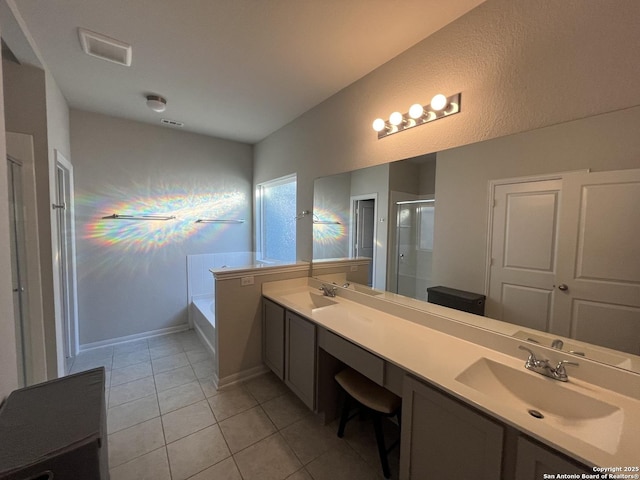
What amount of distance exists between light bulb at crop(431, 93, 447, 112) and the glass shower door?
21.3 inches

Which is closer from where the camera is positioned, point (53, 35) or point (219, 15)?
point (219, 15)

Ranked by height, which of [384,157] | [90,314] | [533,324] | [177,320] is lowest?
[177,320]

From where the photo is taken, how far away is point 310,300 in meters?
2.29

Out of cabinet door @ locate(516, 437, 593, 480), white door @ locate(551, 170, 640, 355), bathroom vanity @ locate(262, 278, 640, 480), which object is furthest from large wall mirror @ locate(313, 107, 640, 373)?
cabinet door @ locate(516, 437, 593, 480)

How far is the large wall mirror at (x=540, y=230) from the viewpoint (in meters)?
1.01

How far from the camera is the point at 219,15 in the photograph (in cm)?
144

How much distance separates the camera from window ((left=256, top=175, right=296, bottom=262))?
10.7 feet

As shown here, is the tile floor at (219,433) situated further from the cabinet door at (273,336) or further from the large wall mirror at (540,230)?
the large wall mirror at (540,230)

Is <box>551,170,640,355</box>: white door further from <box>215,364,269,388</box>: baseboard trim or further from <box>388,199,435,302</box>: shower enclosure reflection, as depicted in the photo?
<box>215,364,269,388</box>: baseboard trim

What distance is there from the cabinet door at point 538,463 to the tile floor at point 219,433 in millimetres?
930

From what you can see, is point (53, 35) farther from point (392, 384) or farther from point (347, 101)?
point (392, 384)

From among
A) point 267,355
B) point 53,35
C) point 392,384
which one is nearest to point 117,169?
point 53,35

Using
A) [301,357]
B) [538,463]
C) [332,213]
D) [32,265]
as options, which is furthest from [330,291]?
[32,265]

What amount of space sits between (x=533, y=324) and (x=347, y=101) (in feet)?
6.60
